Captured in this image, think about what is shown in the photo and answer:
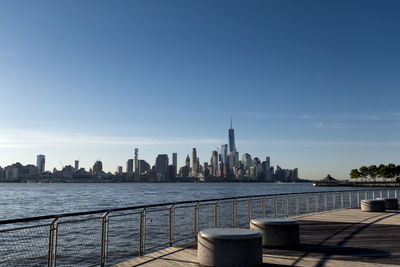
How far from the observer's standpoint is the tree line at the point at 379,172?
167 meters

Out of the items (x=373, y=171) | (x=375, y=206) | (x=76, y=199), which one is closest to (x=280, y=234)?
(x=375, y=206)

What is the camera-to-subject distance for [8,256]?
15594 millimetres

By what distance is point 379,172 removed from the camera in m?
173

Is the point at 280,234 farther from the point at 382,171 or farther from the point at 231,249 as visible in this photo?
the point at 382,171

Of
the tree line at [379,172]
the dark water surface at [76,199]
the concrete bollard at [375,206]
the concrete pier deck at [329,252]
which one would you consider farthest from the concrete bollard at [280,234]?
the tree line at [379,172]

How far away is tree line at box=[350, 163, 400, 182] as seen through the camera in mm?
167250

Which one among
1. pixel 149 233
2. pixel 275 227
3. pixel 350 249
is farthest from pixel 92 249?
pixel 350 249

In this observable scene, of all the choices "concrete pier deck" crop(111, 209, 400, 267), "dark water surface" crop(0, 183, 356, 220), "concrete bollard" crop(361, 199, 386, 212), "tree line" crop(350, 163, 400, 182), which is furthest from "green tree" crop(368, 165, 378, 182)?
"concrete pier deck" crop(111, 209, 400, 267)

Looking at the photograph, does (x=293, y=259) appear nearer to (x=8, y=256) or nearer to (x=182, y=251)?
(x=182, y=251)

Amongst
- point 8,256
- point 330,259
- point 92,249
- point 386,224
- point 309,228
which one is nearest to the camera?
point 330,259

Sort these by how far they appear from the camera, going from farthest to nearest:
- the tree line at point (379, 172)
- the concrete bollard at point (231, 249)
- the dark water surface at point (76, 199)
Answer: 1. the tree line at point (379, 172)
2. the dark water surface at point (76, 199)
3. the concrete bollard at point (231, 249)

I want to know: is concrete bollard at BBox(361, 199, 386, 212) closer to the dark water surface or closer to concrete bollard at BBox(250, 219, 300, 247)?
concrete bollard at BBox(250, 219, 300, 247)

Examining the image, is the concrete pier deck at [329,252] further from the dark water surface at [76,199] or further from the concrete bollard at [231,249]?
the dark water surface at [76,199]

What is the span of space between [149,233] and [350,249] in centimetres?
1613
